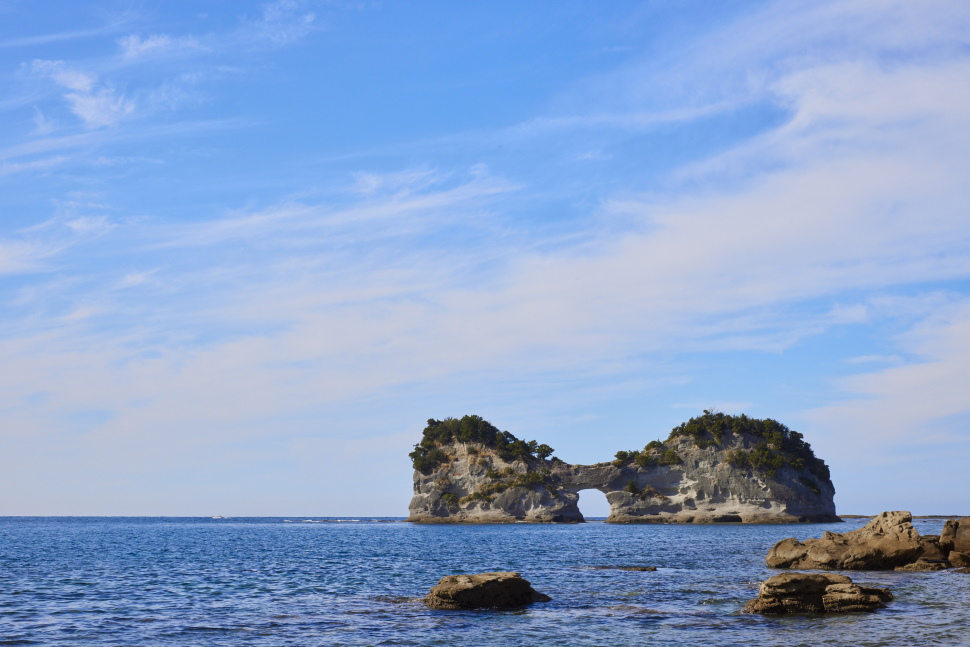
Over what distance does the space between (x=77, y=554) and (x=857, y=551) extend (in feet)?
200

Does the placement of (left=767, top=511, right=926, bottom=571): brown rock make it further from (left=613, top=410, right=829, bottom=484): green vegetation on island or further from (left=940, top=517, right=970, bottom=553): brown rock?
(left=613, top=410, right=829, bottom=484): green vegetation on island

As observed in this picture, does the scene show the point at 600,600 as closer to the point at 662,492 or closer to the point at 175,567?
the point at 175,567

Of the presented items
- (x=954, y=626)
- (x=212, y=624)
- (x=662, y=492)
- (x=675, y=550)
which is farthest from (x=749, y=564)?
(x=662, y=492)

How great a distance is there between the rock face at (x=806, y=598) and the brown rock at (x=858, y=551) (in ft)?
57.2

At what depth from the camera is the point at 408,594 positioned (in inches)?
1526

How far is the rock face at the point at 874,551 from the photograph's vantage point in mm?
49375

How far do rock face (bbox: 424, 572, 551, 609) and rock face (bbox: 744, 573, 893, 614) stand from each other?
9.33m

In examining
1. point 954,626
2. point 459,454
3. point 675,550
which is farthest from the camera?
point 459,454

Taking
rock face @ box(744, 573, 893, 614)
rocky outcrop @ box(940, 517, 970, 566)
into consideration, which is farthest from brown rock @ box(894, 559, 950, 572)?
rock face @ box(744, 573, 893, 614)

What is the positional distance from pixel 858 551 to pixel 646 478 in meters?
88.2

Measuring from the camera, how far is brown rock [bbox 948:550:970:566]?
163 feet

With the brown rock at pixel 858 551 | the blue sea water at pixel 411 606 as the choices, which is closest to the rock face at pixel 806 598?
the blue sea water at pixel 411 606

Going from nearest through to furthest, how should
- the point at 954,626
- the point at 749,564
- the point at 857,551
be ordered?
the point at 954,626 < the point at 857,551 < the point at 749,564

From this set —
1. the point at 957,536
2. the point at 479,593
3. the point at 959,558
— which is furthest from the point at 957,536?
the point at 479,593
